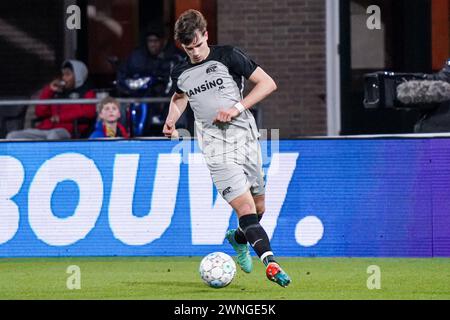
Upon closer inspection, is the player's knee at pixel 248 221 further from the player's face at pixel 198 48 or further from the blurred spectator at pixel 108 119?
the blurred spectator at pixel 108 119

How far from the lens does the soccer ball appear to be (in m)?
10.1

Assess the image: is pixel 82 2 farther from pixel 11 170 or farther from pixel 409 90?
pixel 409 90

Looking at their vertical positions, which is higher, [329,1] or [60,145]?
[329,1]

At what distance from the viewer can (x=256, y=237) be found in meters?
9.96

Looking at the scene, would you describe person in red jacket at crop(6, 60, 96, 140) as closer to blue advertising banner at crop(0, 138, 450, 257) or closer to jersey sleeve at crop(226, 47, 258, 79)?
blue advertising banner at crop(0, 138, 450, 257)

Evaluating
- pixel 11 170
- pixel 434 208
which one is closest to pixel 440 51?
pixel 434 208

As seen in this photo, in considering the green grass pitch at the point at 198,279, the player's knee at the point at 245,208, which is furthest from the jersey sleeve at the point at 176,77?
the green grass pitch at the point at 198,279

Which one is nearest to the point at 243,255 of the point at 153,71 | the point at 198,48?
the point at 198,48

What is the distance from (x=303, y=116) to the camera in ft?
58.4

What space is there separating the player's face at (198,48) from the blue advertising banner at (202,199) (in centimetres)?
286

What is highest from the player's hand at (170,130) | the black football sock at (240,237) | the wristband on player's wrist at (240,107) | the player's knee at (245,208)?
the wristband on player's wrist at (240,107)

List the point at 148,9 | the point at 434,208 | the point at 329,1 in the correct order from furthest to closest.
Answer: the point at 148,9, the point at 329,1, the point at 434,208

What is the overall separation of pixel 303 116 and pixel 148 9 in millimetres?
2706

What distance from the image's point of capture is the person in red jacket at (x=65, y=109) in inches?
628
